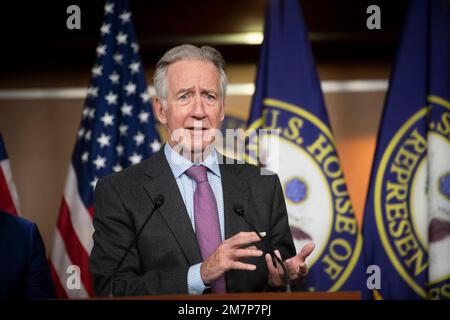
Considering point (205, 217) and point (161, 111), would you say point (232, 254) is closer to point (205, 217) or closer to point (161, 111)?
point (205, 217)

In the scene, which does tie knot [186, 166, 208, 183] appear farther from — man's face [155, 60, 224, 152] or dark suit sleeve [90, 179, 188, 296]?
dark suit sleeve [90, 179, 188, 296]

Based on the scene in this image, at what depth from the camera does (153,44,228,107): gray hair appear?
6.98 ft

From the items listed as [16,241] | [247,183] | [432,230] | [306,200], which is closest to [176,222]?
[247,183]

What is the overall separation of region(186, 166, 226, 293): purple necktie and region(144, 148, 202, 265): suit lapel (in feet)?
0.13

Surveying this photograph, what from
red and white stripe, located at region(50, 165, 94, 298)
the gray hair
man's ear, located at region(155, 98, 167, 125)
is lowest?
red and white stripe, located at region(50, 165, 94, 298)

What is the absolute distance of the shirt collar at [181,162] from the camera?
Answer: 2105mm

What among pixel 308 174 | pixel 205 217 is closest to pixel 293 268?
pixel 205 217

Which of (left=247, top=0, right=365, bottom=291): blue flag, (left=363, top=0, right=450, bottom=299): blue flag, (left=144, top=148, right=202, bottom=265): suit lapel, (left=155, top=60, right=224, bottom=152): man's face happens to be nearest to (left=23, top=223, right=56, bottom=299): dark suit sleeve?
(left=144, top=148, right=202, bottom=265): suit lapel

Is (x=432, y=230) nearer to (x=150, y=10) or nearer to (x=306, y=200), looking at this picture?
(x=306, y=200)

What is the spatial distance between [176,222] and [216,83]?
0.54 metres

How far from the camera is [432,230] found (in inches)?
129

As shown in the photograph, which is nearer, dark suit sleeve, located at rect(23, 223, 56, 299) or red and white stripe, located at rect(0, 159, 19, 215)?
dark suit sleeve, located at rect(23, 223, 56, 299)

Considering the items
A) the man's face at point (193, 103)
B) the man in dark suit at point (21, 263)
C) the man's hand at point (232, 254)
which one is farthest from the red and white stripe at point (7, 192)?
the man's hand at point (232, 254)

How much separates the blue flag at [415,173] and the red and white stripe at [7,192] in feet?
6.44
